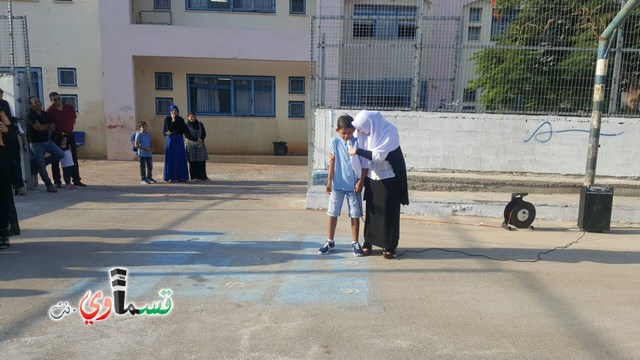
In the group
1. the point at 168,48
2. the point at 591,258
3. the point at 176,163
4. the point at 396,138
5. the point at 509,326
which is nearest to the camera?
the point at 509,326

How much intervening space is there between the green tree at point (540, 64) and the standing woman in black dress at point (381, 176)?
4874 mm

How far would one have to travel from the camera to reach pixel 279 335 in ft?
12.3

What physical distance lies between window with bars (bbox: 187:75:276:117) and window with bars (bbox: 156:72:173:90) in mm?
736

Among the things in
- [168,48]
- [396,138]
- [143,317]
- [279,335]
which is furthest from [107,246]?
[168,48]

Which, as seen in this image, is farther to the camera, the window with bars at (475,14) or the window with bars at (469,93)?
the window with bars at (475,14)

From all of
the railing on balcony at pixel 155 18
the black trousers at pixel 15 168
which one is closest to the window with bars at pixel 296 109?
the railing on balcony at pixel 155 18

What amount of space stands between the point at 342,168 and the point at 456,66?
4.86 meters

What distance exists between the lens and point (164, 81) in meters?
18.1

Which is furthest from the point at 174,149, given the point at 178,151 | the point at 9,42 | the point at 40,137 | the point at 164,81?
the point at 164,81

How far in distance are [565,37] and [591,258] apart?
5.63m

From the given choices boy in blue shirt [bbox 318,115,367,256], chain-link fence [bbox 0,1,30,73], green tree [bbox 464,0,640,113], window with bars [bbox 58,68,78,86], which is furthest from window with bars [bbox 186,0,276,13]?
boy in blue shirt [bbox 318,115,367,256]

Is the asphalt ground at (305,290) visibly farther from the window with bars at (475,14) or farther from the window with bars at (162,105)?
the window with bars at (162,105)

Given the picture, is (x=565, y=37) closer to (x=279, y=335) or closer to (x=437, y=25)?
(x=437, y=25)

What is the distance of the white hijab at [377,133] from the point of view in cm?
547
